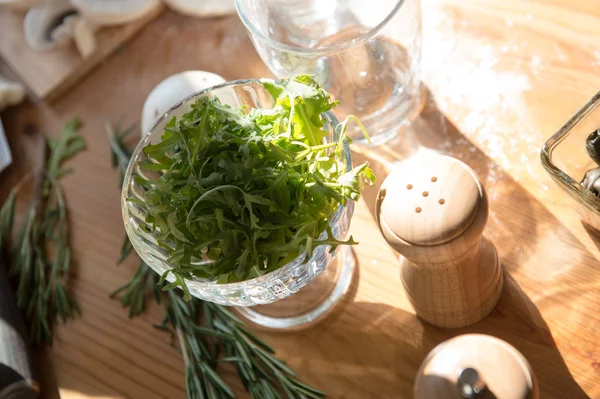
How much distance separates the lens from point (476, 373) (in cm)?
56

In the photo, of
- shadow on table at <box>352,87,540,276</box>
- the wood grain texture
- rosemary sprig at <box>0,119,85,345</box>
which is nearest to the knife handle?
rosemary sprig at <box>0,119,85,345</box>

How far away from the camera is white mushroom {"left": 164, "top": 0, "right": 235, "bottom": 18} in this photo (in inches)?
40.1

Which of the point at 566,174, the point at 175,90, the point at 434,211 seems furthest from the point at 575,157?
the point at 175,90

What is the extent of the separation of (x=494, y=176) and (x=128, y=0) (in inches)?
23.7

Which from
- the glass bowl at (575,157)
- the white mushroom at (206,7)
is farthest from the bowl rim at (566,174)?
the white mushroom at (206,7)

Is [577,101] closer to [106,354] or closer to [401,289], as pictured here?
[401,289]

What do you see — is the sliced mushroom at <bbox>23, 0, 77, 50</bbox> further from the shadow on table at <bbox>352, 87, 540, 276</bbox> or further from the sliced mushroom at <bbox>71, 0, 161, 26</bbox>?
the shadow on table at <bbox>352, 87, 540, 276</bbox>

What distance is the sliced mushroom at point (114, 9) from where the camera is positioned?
1020 mm


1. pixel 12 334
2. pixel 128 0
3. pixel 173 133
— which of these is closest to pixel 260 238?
pixel 173 133

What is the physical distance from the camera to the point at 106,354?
2.72ft

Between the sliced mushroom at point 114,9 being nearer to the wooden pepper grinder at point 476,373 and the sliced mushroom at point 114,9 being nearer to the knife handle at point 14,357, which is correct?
the knife handle at point 14,357

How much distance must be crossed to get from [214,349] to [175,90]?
0.33 meters

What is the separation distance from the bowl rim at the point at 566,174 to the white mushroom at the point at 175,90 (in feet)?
1.37

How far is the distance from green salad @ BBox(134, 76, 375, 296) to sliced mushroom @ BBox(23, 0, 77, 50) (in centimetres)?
50
